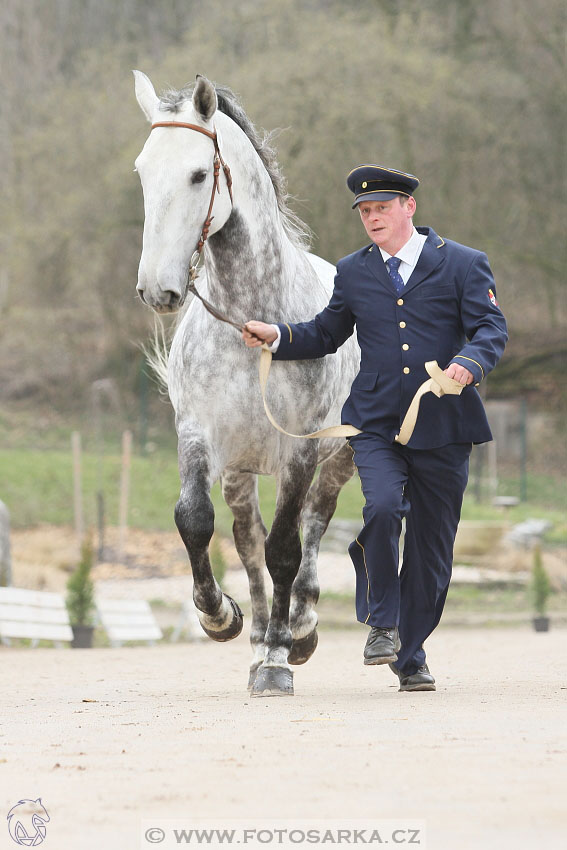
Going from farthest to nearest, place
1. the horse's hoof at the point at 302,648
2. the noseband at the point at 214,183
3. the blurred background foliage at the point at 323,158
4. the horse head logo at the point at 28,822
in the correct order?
the blurred background foliage at the point at 323,158 < the horse's hoof at the point at 302,648 < the noseband at the point at 214,183 < the horse head logo at the point at 28,822

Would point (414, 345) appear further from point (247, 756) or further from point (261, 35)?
point (261, 35)

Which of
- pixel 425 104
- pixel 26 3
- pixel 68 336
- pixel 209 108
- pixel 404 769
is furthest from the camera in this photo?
pixel 26 3

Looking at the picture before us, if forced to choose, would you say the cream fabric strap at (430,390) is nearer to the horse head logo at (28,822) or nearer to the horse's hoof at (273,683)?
the horse's hoof at (273,683)

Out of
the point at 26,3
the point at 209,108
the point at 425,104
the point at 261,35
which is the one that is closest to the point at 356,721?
the point at 209,108

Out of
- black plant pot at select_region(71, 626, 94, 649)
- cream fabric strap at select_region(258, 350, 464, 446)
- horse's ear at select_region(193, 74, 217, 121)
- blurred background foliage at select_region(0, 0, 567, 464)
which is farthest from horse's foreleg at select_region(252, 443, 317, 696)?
blurred background foliage at select_region(0, 0, 567, 464)

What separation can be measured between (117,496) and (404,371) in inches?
614

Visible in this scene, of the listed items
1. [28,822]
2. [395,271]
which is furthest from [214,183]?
[28,822]

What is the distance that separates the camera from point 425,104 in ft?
78.3

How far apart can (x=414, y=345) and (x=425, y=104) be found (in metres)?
19.1

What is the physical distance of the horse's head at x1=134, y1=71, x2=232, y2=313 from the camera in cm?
520

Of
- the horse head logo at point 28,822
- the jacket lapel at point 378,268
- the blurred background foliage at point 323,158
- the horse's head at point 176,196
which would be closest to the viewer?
the horse head logo at point 28,822

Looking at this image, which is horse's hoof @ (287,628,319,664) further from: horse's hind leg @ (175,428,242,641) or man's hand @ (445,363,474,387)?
man's hand @ (445,363,474,387)

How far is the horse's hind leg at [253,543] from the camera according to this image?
664cm

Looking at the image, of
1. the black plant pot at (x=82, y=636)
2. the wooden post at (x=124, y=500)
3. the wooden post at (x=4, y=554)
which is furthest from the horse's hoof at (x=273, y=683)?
the wooden post at (x=124, y=500)
